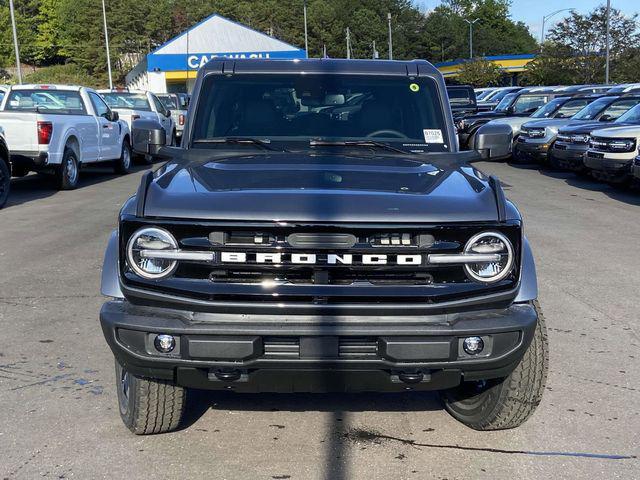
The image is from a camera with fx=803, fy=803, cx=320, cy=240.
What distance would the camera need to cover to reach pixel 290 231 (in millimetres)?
3391

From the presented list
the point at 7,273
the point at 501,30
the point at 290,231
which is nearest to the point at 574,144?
the point at 7,273

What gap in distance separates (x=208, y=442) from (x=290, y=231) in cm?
132

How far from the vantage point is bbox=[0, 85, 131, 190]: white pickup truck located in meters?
13.8

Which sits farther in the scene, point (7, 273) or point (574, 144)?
point (574, 144)

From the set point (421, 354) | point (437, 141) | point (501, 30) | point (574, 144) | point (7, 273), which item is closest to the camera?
point (421, 354)

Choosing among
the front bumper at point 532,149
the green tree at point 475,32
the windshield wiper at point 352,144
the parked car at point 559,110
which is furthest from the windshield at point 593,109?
the green tree at point 475,32

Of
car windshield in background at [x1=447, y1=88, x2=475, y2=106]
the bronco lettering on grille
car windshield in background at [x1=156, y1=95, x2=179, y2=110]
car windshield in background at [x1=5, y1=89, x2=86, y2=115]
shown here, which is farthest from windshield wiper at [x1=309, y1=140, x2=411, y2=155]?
car windshield in background at [x1=447, y1=88, x2=475, y2=106]

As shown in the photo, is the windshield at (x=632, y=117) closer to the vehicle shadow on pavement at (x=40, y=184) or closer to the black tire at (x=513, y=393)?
the vehicle shadow on pavement at (x=40, y=184)

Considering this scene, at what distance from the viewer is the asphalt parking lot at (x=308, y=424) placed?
3.79 metres

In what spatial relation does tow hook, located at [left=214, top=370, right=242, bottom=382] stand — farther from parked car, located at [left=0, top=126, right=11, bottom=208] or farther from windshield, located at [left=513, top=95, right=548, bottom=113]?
windshield, located at [left=513, top=95, right=548, bottom=113]

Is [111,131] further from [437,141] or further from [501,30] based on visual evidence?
[501,30]

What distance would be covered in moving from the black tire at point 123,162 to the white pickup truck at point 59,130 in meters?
0.11

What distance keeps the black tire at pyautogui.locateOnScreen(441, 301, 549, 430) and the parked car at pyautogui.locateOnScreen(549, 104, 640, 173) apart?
12501mm

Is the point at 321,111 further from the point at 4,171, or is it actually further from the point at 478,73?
the point at 478,73
